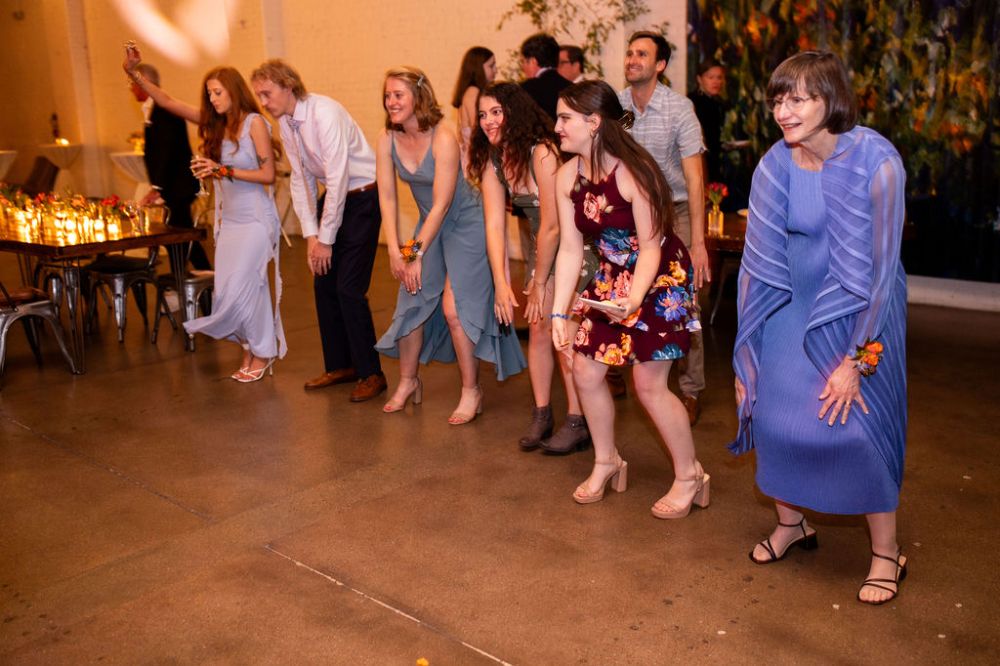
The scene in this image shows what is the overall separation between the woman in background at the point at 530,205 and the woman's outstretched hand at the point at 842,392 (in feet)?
4.75

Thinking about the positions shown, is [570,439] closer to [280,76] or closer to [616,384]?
[616,384]

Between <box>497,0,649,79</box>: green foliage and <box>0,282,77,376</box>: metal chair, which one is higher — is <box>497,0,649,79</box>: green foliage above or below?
above

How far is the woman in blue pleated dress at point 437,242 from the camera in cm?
468

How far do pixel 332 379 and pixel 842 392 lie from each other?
3.33 metres

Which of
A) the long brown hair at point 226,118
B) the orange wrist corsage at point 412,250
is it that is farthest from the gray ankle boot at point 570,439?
the long brown hair at point 226,118

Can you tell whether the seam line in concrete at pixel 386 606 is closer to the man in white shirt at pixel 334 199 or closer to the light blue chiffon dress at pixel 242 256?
the man in white shirt at pixel 334 199

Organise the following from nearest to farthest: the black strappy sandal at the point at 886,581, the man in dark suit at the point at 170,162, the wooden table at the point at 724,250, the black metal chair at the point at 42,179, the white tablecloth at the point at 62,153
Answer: the black strappy sandal at the point at 886,581, the wooden table at the point at 724,250, the man in dark suit at the point at 170,162, the black metal chair at the point at 42,179, the white tablecloth at the point at 62,153

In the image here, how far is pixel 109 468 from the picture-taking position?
178 inches

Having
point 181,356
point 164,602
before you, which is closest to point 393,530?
point 164,602

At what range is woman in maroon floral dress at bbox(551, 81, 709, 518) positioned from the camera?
346 cm

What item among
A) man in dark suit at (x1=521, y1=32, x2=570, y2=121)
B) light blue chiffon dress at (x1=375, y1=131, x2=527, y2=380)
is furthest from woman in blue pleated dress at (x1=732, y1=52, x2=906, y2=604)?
man in dark suit at (x1=521, y1=32, x2=570, y2=121)

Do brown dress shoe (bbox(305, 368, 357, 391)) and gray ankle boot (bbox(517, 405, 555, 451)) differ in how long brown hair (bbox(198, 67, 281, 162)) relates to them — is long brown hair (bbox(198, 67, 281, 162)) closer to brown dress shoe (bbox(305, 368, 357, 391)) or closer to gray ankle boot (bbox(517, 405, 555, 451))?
brown dress shoe (bbox(305, 368, 357, 391))

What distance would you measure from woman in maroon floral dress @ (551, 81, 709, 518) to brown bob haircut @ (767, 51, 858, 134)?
2.22 ft

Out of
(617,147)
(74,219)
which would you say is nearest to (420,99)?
(617,147)
